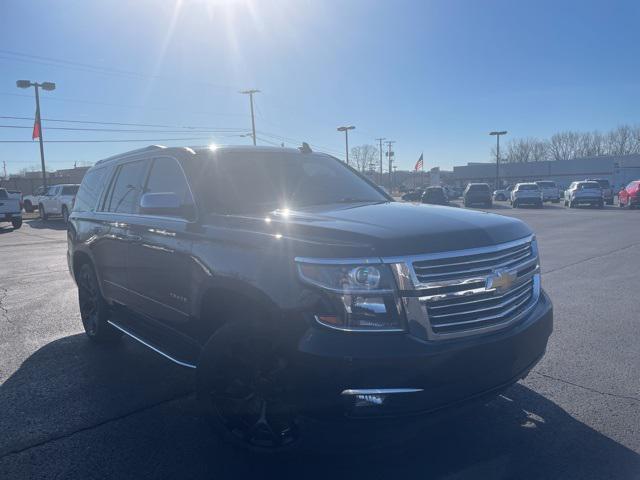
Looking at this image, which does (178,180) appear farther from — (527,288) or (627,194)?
(627,194)

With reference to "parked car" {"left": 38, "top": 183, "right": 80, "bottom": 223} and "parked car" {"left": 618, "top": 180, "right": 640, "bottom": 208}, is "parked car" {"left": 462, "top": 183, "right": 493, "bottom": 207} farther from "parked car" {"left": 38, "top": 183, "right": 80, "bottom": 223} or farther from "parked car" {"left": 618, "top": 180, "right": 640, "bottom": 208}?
"parked car" {"left": 38, "top": 183, "right": 80, "bottom": 223}

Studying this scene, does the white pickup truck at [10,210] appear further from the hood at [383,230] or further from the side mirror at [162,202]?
the hood at [383,230]

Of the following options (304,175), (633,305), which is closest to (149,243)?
(304,175)

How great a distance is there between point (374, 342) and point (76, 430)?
7.90ft

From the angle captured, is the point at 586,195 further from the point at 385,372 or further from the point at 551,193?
the point at 385,372

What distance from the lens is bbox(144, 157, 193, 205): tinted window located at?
4238 millimetres

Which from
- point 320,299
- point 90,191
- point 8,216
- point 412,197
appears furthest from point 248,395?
point 8,216

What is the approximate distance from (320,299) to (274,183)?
1807 millimetres

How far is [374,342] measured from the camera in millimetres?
2822

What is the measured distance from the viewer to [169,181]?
4535 mm

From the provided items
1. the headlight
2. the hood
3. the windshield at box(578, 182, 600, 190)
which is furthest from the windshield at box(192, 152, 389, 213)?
the windshield at box(578, 182, 600, 190)

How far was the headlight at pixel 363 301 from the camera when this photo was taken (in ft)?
9.45

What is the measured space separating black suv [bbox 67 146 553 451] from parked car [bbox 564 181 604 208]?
33.3 meters

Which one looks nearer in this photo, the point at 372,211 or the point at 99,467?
the point at 99,467
